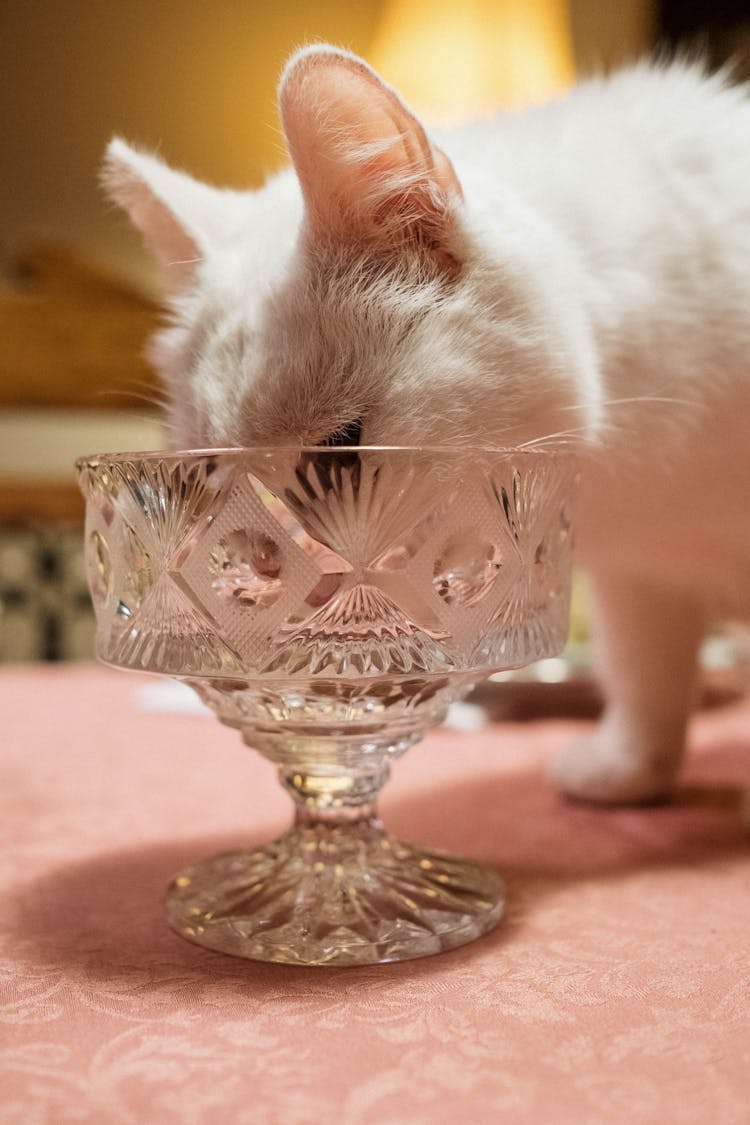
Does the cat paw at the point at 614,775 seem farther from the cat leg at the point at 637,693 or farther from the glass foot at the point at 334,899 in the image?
the glass foot at the point at 334,899

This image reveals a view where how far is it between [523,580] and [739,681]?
761 millimetres

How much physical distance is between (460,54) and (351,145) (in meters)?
1.22

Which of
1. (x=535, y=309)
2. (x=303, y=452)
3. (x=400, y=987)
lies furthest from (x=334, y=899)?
(x=535, y=309)

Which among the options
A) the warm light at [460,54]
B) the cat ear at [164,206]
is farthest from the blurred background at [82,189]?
the cat ear at [164,206]

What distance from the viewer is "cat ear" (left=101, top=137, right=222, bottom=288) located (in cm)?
59

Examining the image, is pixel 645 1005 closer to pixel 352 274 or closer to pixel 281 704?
pixel 281 704

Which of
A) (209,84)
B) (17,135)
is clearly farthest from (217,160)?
(17,135)

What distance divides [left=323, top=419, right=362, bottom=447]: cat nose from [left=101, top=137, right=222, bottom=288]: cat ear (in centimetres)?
17

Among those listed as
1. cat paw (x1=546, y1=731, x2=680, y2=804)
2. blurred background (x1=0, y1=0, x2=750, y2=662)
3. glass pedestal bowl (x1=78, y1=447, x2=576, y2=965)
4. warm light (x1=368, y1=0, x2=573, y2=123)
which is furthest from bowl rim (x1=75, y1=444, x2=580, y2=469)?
blurred background (x1=0, y1=0, x2=750, y2=662)

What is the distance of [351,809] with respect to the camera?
494 mm

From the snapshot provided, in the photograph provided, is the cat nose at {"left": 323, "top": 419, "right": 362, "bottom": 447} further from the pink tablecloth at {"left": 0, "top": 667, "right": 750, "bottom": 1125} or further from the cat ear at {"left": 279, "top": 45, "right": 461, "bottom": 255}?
the pink tablecloth at {"left": 0, "top": 667, "right": 750, "bottom": 1125}

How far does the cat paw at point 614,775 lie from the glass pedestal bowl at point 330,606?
0.23m

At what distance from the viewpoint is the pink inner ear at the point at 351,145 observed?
1.50ft

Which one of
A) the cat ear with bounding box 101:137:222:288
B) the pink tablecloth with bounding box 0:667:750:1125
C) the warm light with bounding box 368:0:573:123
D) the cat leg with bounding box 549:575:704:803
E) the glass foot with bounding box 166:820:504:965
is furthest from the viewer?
the warm light with bounding box 368:0:573:123
